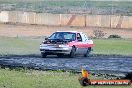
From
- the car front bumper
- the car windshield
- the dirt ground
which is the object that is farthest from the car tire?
the dirt ground

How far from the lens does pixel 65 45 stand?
30.2 m

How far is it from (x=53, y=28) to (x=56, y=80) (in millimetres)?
48872

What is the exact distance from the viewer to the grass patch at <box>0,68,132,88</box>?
16.8 metres

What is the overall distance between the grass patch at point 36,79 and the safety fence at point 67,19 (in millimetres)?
47842

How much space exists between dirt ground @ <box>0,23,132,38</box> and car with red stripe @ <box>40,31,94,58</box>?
28270 mm

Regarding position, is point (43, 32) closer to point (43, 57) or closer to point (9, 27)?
point (9, 27)

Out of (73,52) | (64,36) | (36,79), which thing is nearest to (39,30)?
(64,36)

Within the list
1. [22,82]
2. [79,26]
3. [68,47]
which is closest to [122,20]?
[79,26]

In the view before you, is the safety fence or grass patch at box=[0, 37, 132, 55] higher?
grass patch at box=[0, 37, 132, 55]

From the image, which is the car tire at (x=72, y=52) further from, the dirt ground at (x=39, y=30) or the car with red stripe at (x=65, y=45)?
the dirt ground at (x=39, y=30)

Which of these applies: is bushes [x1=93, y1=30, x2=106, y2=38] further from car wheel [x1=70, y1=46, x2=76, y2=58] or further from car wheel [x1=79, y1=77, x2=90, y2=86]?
car wheel [x1=79, y1=77, x2=90, y2=86]

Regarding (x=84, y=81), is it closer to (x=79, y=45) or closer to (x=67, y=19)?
(x=79, y=45)

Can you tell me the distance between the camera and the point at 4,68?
2197 centimetres

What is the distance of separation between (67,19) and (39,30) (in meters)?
6.31
